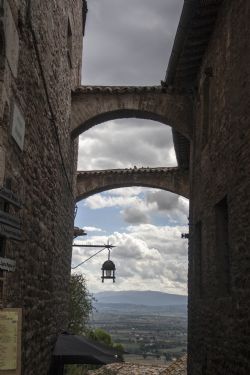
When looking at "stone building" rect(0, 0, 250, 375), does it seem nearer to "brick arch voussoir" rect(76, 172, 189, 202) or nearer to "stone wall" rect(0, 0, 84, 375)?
"stone wall" rect(0, 0, 84, 375)

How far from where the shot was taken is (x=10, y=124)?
476cm

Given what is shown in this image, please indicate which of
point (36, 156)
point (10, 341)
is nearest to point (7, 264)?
point (10, 341)

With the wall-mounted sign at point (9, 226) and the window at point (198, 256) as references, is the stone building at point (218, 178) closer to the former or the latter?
the window at point (198, 256)

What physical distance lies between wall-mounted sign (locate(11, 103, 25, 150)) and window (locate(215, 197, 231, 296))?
3747 millimetres

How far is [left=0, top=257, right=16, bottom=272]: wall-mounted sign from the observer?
14.8 ft

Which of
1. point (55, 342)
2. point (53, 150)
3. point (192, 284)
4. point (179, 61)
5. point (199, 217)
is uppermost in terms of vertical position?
point (179, 61)

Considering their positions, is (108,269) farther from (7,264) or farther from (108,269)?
(7,264)

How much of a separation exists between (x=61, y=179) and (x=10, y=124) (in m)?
4.67

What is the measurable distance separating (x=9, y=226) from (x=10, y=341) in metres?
1.02

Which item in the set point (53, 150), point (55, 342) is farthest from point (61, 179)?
point (55, 342)

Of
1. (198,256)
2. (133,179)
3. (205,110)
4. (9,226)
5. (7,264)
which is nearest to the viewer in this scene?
(9,226)

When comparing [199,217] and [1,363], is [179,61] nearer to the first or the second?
[199,217]

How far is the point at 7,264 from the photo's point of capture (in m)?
4.71

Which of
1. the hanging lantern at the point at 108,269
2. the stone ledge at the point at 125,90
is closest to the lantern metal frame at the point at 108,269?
the hanging lantern at the point at 108,269
